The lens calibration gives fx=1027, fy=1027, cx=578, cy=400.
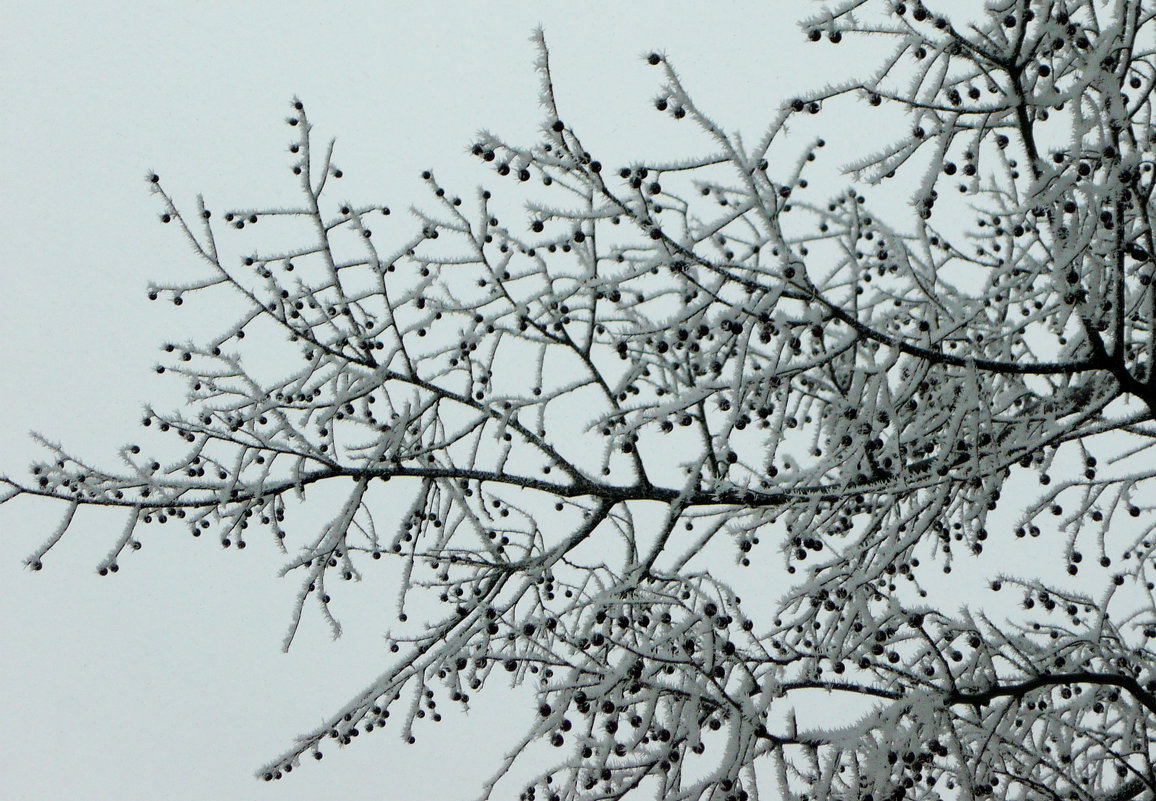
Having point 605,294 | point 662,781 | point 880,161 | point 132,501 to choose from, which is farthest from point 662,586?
point 132,501

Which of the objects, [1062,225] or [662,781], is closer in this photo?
[1062,225]

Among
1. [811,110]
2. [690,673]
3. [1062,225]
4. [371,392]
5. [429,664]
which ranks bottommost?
[690,673]

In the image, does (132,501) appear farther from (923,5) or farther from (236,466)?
(923,5)

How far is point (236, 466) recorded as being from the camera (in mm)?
4699

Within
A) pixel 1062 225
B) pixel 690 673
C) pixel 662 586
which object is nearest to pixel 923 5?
pixel 1062 225

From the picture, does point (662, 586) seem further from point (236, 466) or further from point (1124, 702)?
point (1124, 702)

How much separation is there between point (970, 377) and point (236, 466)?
3.16 meters

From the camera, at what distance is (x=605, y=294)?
4.16 metres

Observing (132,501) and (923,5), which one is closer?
(923,5)

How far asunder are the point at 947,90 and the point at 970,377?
0.99 meters

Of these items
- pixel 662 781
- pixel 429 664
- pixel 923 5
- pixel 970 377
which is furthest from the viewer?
pixel 429 664

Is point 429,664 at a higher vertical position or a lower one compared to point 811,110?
lower

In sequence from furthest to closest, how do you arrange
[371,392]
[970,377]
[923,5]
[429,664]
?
[371,392]
[429,664]
[970,377]
[923,5]

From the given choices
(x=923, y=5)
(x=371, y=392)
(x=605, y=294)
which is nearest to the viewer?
(x=923, y=5)
